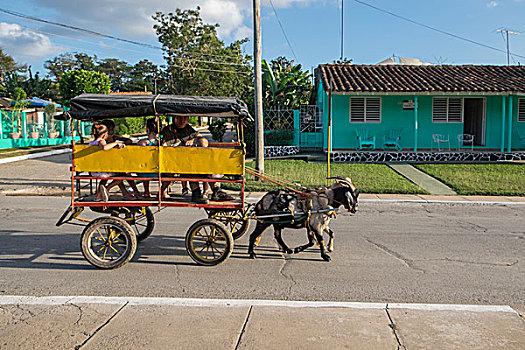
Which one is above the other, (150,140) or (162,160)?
(150,140)

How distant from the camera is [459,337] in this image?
4391 mm

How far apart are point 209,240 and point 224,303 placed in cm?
151

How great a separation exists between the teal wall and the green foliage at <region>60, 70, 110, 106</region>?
552 inches

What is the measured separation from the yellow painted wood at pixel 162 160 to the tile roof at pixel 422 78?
13.3 m

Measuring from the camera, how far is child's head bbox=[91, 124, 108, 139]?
676cm

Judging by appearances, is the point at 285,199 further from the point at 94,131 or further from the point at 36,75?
the point at 36,75

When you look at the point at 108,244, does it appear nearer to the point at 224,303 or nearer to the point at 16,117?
the point at 224,303

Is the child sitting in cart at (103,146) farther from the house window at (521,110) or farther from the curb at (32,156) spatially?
the house window at (521,110)

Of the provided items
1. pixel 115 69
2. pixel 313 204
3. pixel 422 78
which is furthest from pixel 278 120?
pixel 115 69

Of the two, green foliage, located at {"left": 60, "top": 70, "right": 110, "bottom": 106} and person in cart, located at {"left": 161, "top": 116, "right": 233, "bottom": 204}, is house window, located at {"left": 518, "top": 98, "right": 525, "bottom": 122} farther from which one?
green foliage, located at {"left": 60, "top": 70, "right": 110, "bottom": 106}

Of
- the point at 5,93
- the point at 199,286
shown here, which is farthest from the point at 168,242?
the point at 5,93

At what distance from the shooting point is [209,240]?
6.61 meters

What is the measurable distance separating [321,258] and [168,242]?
259 centimetres

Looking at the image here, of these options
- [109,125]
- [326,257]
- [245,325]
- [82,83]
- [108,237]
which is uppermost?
[82,83]
